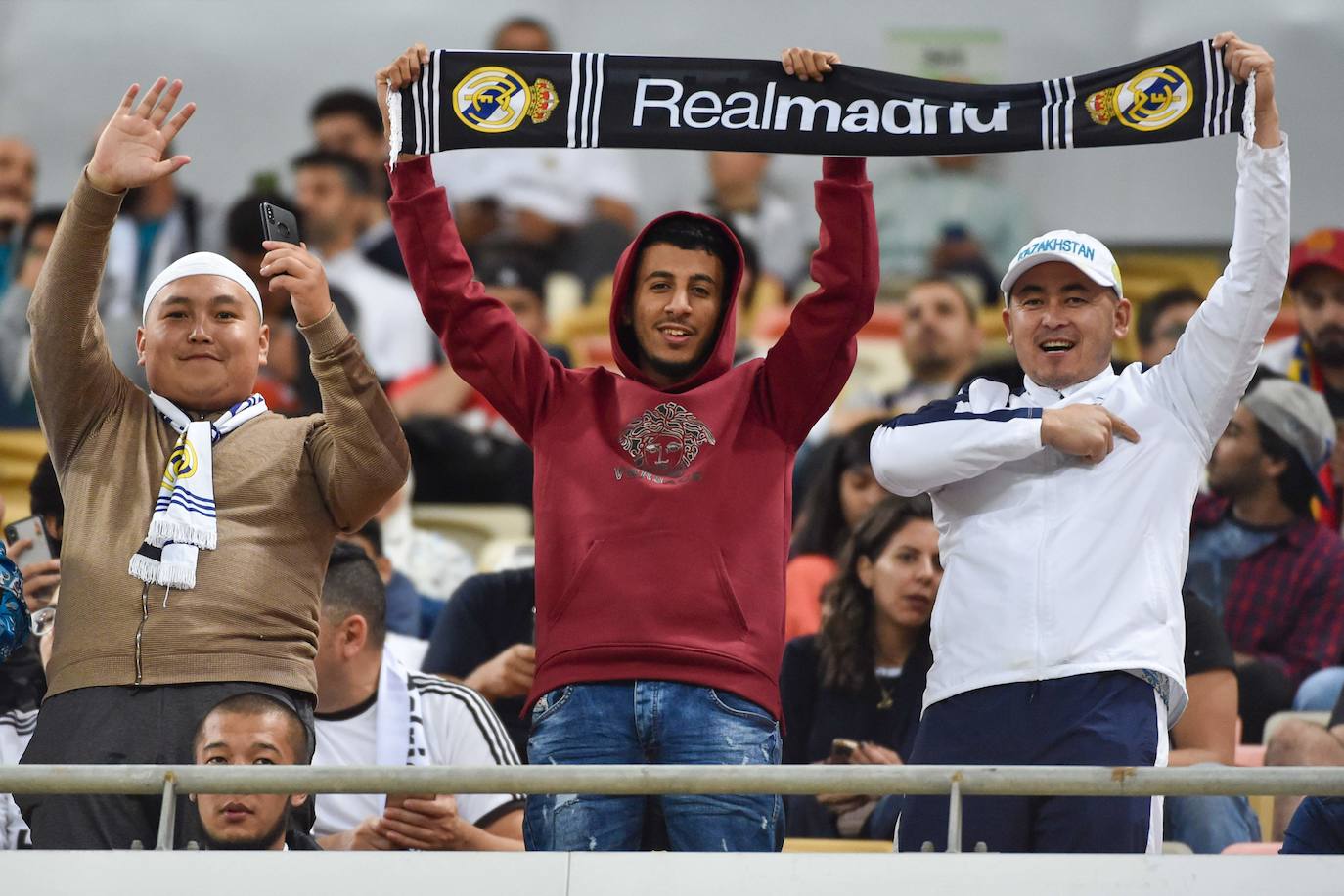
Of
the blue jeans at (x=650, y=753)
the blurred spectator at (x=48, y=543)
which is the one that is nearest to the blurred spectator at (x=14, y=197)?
the blurred spectator at (x=48, y=543)

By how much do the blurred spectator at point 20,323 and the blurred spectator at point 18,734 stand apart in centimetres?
338

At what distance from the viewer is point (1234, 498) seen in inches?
219

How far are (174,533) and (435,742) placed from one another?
117 centimetres

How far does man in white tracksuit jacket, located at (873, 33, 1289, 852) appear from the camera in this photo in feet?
9.54

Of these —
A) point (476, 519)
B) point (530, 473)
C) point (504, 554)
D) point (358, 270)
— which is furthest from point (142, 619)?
point (358, 270)

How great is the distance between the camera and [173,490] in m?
3.09

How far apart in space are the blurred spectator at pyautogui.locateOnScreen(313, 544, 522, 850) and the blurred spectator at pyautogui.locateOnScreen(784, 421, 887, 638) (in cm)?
123

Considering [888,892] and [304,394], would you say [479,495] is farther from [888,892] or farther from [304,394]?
A: [888,892]

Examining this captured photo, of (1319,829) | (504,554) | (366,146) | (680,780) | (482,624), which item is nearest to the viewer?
(680,780)

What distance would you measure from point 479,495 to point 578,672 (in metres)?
3.99

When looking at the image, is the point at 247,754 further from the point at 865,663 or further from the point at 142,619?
the point at 865,663

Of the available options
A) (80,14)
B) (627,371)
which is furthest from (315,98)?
(627,371)

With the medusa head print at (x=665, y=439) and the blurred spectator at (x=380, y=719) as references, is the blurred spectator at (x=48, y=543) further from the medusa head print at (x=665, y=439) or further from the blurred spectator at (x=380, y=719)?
the medusa head print at (x=665, y=439)

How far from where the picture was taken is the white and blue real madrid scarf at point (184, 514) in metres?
3.01
